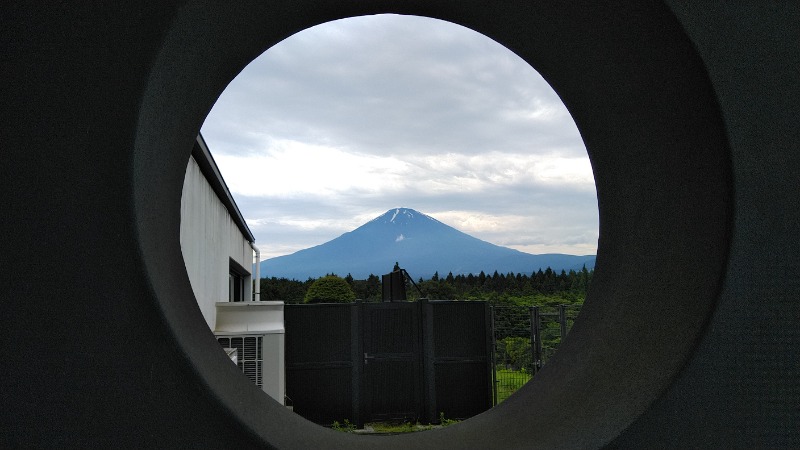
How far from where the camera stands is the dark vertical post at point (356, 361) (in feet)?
30.3

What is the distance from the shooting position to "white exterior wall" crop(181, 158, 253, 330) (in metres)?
6.04

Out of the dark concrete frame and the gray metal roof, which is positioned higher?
the gray metal roof

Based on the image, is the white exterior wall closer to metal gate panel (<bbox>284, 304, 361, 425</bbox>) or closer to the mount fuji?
metal gate panel (<bbox>284, 304, 361, 425</bbox>)

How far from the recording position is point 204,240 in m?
7.40

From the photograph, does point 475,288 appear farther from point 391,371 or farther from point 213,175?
point 213,175

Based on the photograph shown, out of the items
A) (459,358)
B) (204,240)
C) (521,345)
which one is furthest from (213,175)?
(521,345)

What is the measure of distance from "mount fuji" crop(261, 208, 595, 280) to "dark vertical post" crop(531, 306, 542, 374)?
342 feet

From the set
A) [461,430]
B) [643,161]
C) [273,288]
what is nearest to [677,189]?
[643,161]

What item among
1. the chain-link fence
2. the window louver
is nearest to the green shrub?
the chain-link fence

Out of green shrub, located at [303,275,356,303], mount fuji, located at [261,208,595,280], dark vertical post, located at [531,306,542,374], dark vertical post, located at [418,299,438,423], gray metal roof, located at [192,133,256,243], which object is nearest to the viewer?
gray metal roof, located at [192,133,256,243]

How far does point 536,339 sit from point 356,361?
2.64 meters

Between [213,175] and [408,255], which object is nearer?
[213,175]

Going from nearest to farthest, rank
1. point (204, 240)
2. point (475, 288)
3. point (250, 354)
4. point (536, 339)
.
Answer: point (204, 240), point (250, 354), point (536, 339), point (475, 288)

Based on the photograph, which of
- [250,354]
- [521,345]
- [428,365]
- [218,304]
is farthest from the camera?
[521,345]
